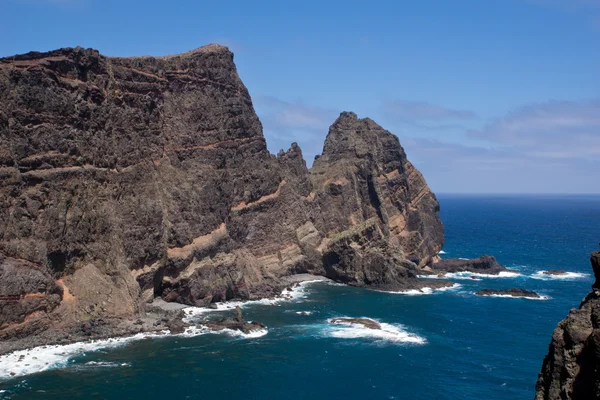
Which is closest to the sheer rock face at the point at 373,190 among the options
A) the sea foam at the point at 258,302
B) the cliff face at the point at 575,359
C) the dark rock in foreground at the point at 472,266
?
the dark rock in foreground at the point at 472,266

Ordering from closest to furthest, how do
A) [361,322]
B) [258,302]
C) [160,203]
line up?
[361,322] < [160,203] < [258,302]

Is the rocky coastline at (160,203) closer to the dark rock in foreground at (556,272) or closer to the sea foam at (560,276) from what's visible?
the sea foam at (560,276)

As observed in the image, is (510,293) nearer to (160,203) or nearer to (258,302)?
(258,302)

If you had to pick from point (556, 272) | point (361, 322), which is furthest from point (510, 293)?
point (361, 322)

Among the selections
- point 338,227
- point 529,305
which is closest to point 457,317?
point 529,305

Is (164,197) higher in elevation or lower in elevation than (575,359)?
higher

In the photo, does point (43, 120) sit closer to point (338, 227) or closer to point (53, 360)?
point (53, 360)
